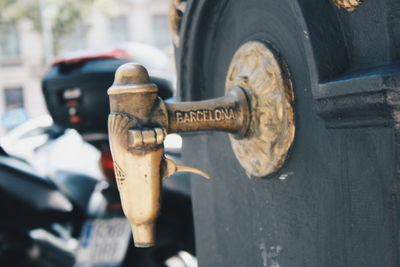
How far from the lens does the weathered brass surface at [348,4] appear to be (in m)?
0.79

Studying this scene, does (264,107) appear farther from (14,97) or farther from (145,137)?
(14,97)

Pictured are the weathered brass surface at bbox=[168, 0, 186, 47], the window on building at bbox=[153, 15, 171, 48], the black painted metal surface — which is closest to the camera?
the black painted metal surface

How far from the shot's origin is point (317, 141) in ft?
2.85

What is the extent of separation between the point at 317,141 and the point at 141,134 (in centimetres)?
24

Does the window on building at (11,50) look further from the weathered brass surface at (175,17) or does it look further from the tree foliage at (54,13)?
the weathered brass surface at (175,17)

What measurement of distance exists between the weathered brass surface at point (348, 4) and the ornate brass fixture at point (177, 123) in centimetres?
15

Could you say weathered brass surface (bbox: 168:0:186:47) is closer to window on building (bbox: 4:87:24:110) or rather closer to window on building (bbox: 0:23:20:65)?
window on building (bbox: 4:87:24:110)

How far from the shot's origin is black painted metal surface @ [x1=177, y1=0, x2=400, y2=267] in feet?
2.41

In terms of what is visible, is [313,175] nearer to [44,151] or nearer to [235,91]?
[235,91]

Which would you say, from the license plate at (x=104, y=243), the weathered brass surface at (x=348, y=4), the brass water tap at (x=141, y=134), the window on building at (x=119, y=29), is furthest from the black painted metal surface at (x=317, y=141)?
the window on building at (x=119, y=29)

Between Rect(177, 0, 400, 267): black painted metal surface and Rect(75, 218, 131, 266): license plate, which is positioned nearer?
Rect(177, 0, 400, 267): black painted metal surface

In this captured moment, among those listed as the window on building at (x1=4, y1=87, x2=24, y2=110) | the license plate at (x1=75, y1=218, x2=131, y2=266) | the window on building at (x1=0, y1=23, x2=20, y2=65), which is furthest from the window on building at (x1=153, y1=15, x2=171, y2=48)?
the license plate at (x1=75, y1=218, x2=131, y2=266)

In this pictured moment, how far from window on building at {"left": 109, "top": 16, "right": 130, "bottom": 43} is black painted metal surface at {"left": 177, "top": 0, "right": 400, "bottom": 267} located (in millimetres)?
22933

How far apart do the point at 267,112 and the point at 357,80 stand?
260 millimetres
